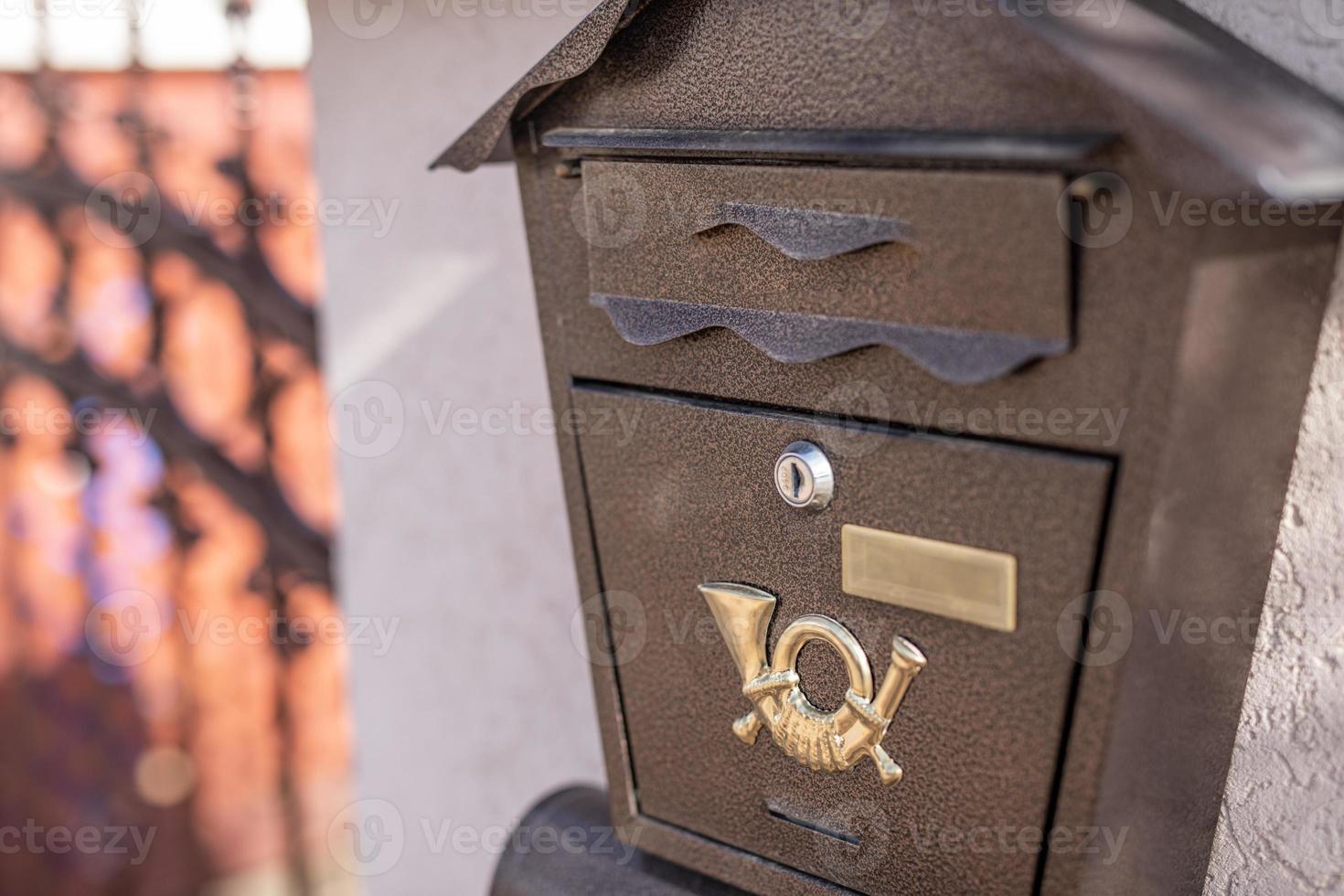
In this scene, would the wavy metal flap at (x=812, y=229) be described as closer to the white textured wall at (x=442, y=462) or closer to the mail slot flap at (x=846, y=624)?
the mail slot flap at (x=846, y=624)

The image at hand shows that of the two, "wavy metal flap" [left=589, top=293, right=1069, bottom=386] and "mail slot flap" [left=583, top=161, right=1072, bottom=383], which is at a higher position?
"mail slot flap" [left=583, top=161, right=1072, bottom=383]

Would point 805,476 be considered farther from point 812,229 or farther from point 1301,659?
point 1301,659

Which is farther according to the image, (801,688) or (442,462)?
(442,462)

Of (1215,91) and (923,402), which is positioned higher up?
(1215,91)

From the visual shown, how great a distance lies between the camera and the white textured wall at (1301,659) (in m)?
0.75

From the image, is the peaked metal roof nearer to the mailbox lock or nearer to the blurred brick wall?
the mailbox lock

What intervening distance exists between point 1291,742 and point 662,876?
1.58 ft

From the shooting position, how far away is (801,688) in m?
0.77

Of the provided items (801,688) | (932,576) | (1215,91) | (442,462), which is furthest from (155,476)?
(1215,91)

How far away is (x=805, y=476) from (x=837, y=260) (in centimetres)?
14

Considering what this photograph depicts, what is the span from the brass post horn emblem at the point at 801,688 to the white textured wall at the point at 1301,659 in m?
0.31

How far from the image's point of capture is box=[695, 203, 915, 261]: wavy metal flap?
63cm

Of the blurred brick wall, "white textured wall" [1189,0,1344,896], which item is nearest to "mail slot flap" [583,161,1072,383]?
"white textured wall" [1189,0,1344,896]

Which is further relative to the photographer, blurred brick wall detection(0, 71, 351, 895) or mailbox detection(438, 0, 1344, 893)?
blurred brick wall detection(0, 71, 351, 895)
